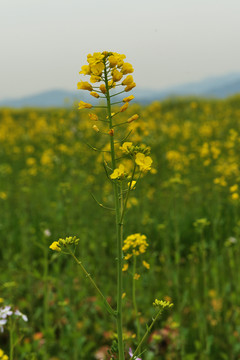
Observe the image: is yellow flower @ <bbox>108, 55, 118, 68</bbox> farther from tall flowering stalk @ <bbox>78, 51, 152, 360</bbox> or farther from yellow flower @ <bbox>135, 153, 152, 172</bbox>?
yellow flower @ <bbox>135, 153, 152, 172</bbox>

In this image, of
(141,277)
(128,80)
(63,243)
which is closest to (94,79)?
(128,80)

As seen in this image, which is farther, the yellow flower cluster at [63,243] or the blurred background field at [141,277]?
the blurred background field at [141,277]

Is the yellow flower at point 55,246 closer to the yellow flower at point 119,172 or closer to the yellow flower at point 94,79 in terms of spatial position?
the yellow flower at point 119,172

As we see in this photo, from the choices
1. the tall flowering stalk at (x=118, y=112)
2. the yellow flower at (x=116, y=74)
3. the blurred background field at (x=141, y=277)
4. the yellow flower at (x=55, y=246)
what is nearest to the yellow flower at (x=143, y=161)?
the tall flowering stalk at (x=118, y=112)

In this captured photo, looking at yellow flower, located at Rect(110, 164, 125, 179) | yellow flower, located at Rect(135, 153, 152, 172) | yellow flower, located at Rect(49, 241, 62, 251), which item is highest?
yellow flower, located at Rect(135, 153, 152, 172)

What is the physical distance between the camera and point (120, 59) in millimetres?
1321

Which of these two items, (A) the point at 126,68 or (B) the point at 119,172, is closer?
(B) the point at 119,172

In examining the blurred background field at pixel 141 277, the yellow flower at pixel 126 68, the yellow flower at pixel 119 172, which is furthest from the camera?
the blurred background field at pixel 141 277

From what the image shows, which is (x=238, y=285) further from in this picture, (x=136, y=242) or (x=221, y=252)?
(x=136, y=242)

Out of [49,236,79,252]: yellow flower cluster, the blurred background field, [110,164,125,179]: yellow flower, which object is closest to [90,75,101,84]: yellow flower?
[110,164,125,179]: yellow flower

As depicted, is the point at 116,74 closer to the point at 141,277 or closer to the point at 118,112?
the point at 118,112

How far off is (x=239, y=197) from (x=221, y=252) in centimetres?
144

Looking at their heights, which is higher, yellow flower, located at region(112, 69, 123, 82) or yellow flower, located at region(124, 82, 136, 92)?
yellow flower, located at region(112, 69, 123, 82)

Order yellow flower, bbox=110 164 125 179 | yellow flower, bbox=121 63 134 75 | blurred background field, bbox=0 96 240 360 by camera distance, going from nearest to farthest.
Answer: yellow flower, bbox=110 164 125 179 < yellow flower, bbox=121 63 134 75 < blurred background field, bbox=0 96 240 360
